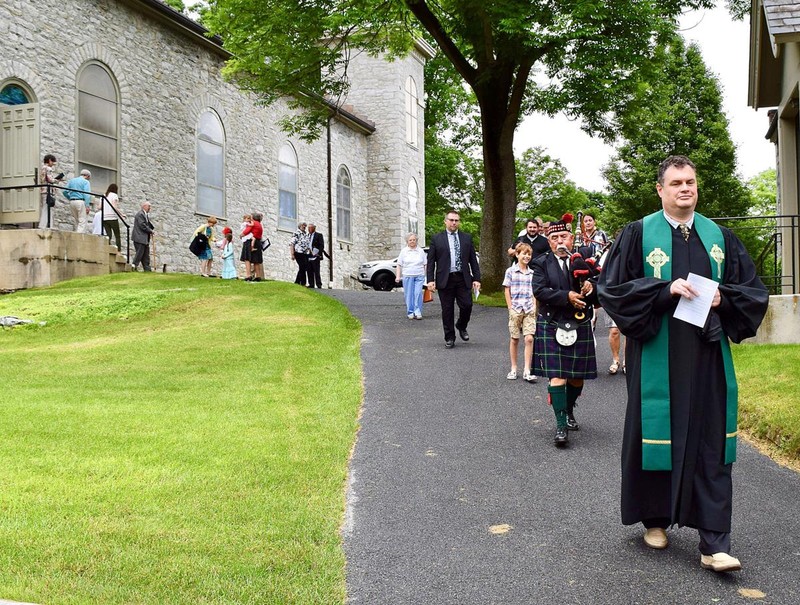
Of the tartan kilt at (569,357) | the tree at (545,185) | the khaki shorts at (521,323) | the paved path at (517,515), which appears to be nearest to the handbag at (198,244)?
the khaki shorts at (521,323)

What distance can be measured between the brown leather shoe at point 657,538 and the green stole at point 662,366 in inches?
19.4

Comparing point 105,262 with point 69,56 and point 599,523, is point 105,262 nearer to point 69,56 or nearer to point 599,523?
point 69,56

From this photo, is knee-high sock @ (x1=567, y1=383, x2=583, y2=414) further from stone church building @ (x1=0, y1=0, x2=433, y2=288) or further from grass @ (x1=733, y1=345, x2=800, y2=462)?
stone church building @ (x1=0, y1=0, x2=433, y2=288)

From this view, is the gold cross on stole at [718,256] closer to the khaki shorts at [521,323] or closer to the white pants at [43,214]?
the khaki shorts at [521,323]

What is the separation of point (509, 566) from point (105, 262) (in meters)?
18.6

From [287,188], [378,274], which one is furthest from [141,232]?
[378,274]

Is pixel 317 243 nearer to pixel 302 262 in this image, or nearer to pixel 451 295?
pixel 302 262

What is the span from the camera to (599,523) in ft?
18.4

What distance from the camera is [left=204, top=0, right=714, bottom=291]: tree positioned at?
18.9m

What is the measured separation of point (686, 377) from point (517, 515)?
1.55m

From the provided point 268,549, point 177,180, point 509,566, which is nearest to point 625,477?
point 509,566

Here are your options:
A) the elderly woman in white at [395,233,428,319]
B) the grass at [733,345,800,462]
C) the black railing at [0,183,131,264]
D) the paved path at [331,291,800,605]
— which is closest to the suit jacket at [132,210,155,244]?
the black railing at [0,183,131,264]

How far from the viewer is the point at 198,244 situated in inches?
914

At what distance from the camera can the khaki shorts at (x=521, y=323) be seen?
11133 millimetres
